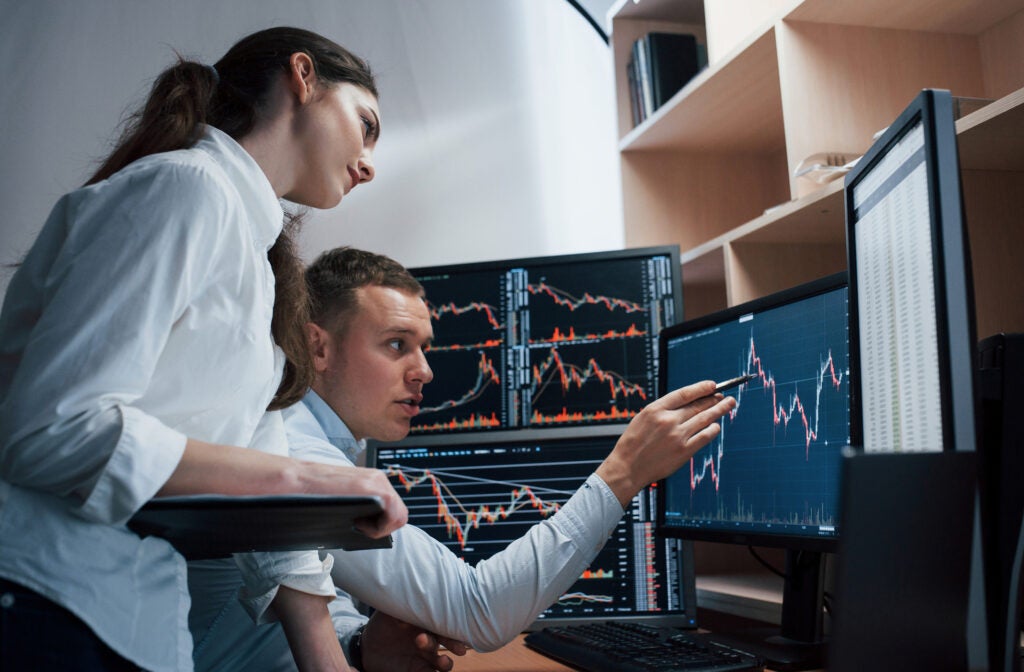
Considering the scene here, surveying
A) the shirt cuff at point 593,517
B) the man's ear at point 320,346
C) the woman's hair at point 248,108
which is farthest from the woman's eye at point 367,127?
the shirt cuff at point 593,517

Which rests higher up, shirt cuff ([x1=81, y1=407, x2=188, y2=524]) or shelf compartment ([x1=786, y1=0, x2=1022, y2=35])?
shelf compartment ([x1=786, y1=0, x2=1022, y2=35])

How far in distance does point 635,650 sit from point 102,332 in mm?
809

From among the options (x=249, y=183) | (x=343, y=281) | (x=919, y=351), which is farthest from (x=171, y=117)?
(x=919, y=351)

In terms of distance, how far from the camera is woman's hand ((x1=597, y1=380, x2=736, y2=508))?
4.26 feet

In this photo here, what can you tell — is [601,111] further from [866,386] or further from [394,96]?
[866,386]

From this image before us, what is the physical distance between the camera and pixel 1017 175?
1408 mm

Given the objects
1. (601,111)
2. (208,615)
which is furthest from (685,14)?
(208,615)

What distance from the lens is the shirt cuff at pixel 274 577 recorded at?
3.65ft

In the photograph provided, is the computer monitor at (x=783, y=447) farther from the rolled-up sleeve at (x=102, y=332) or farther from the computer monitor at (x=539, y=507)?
the rolled-up sleeve at (x=102, y=332)

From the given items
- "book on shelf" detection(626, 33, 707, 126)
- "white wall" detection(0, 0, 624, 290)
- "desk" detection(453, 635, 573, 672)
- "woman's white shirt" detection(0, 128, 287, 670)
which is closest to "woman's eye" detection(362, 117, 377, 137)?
"woman's white shirt" detection(0, 128, 287, 670)

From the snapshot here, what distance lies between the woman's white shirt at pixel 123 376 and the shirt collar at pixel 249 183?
0.05m

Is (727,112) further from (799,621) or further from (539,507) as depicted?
(799,621)

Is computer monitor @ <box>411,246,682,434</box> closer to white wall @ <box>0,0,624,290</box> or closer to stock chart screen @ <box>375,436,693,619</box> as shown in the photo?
stock chart screen @ <box>375,436,693,619</box>

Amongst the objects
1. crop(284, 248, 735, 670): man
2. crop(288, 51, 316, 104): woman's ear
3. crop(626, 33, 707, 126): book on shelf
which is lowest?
crop(284, 248, 735, 670): man
